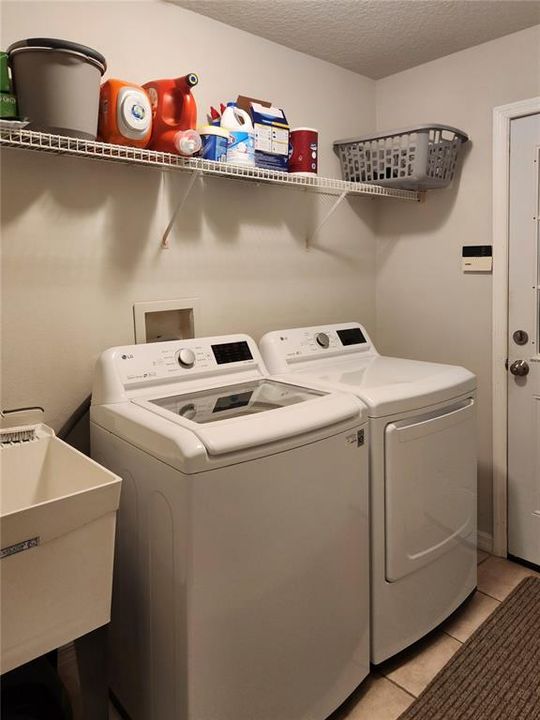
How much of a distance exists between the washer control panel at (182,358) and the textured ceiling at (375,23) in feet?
4.03

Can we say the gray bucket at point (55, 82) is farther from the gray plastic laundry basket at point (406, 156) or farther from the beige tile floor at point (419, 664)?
the beige tile floor at point (419, 664)

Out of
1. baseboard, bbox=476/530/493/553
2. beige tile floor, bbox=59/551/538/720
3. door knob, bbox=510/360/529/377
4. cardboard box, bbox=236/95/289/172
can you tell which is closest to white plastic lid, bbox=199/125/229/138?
cardboard box, bbox=236/95/289/172

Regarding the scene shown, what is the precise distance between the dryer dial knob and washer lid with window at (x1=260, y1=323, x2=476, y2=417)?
1.22ft

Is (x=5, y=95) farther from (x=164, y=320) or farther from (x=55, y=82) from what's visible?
(x=164, y=320)

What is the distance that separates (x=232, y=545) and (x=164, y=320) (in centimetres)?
103

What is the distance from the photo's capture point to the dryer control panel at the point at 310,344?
2.17 meters

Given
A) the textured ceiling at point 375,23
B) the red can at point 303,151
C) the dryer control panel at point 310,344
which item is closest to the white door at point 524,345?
the textured ceiling at point 375,23

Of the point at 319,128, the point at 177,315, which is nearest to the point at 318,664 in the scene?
the point at 177,315

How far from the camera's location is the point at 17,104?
4.83 ft

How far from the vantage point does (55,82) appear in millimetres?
1435

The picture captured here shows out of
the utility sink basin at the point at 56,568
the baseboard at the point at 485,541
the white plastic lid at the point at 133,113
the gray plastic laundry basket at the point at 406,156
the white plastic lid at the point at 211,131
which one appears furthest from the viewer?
the baseboard at the point at 485,541

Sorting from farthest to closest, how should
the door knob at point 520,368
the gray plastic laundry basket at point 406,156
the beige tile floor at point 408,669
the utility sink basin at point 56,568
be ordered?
1. the door knob at point 520,368
2. the gray plastic laundry basket at point 406,156
3. the beige tile floor at point 408,669
4. the utility sink basin at point 56,568

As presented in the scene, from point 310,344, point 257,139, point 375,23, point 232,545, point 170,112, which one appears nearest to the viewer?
point 232,545

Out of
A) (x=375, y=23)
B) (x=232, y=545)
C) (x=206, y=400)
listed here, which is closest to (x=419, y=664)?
(x=232, y=545)
